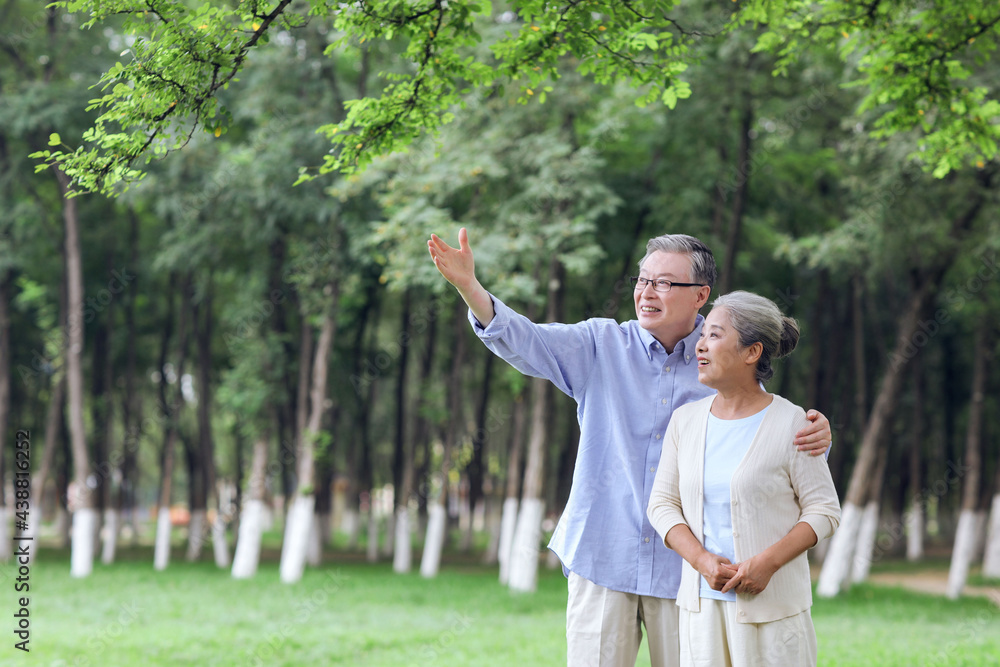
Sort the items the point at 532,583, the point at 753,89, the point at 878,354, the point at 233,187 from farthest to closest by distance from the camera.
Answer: the point at 878,354 → the point at 233,187 → the point at 532,583 → the point at 753,89

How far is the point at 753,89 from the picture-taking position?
14.2 meters

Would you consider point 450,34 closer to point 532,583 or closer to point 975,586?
point 532,583

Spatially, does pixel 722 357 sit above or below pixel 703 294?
below

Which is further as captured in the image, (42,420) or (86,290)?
(42,420)

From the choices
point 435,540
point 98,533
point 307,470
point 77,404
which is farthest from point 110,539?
point 435,540

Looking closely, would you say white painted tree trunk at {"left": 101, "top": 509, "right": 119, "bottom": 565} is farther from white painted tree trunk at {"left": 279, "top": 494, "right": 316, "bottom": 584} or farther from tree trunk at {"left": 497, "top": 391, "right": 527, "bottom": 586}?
tree trunk at {"left": 497, "top": 391, "right": 527, "bottom": 586}

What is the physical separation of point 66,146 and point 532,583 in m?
12.7

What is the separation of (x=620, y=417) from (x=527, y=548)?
496 inches

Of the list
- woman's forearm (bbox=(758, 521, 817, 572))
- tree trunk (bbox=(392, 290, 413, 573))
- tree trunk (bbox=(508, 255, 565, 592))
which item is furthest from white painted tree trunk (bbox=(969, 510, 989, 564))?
woman's forearm (bbox=(758, 521, 817, 572))

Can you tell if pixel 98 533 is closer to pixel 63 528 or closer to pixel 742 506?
pixel 63 528

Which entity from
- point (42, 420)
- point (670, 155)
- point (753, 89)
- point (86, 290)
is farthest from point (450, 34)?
point (42, 420)

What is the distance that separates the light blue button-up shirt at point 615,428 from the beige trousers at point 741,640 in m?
0.25

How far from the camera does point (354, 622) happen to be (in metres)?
11.8

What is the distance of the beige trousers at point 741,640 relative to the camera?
9.20 ft
